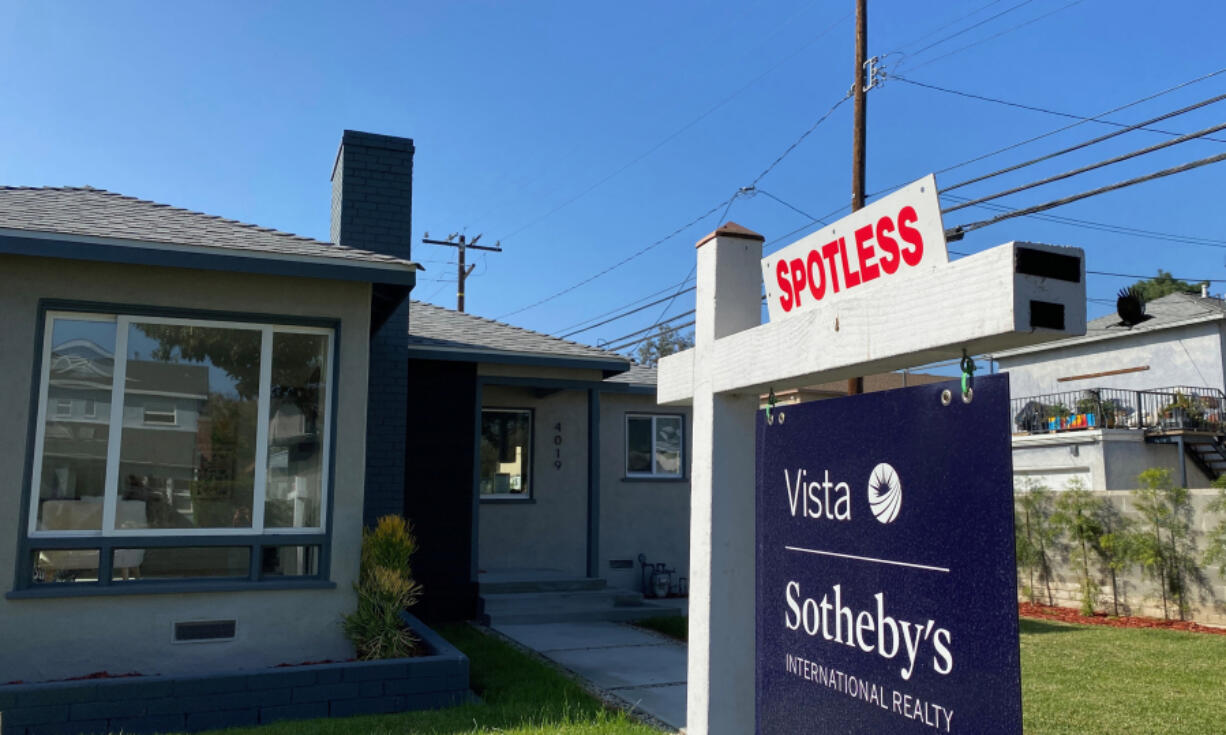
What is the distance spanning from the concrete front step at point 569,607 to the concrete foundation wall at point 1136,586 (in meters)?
6.40

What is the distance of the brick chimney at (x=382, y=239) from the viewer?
402 inches

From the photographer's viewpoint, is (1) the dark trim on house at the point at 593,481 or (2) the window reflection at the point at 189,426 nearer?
(2) the window reflection at the point at 189,426

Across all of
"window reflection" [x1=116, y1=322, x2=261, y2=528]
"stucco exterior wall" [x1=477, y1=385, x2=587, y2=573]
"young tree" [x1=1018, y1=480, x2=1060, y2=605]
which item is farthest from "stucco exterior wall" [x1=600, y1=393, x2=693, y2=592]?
"window reflection" [x1=116, y1=322, x2=261, y2=528]

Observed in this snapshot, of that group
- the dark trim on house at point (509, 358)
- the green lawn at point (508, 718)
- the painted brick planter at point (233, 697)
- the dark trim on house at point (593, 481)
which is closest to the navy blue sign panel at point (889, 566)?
the green lawn at point (508, 718)

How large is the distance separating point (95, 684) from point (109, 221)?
12.2ft

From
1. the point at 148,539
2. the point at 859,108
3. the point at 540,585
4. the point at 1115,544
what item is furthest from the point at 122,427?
the point at 1115,544

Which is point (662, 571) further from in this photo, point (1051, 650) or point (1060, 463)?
point (1060, 463)

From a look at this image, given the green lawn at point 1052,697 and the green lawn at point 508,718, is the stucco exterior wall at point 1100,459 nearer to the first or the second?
the green lawn at point 1052,697

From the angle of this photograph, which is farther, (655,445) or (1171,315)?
(1171,315)

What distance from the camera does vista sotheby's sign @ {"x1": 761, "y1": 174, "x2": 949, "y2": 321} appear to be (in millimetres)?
2066

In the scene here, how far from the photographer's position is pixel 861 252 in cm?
230

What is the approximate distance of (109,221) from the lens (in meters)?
7.36

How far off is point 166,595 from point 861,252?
6550mm

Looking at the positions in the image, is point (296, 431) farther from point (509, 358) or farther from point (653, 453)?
point (653, 453)
